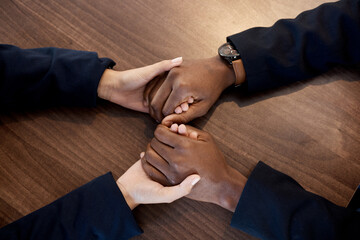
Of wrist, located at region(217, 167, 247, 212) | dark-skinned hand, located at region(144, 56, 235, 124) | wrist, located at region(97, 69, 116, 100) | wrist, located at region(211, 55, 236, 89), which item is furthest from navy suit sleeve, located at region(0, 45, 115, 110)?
wrist, located at region(217, 167, 247, 212)

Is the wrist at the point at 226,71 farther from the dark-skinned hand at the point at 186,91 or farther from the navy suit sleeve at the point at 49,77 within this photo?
the navy suit sleeve at the point at 49,77

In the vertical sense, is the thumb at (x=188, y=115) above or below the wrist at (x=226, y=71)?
below

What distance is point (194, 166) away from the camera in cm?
58

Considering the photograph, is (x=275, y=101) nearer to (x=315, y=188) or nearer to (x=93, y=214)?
(x=315, y=188)

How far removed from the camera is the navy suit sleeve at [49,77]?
2.08 ft

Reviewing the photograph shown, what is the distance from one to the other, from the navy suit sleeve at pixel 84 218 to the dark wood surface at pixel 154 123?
4 cm

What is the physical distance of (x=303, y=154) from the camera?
0.63 m

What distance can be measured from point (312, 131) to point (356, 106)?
0.14 m

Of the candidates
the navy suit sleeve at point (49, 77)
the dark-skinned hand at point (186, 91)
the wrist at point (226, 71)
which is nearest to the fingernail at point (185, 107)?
the dark-skinned hand at point (186, 91)

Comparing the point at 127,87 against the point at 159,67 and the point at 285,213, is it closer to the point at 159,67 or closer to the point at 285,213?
the point at 159,67

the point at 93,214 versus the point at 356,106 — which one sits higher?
the point at 356,106

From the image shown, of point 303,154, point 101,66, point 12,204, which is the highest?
point 101,66

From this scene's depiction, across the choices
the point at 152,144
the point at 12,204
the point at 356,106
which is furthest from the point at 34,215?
the point at 356,106

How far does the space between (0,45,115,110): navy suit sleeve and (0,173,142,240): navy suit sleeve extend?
0.73ft
